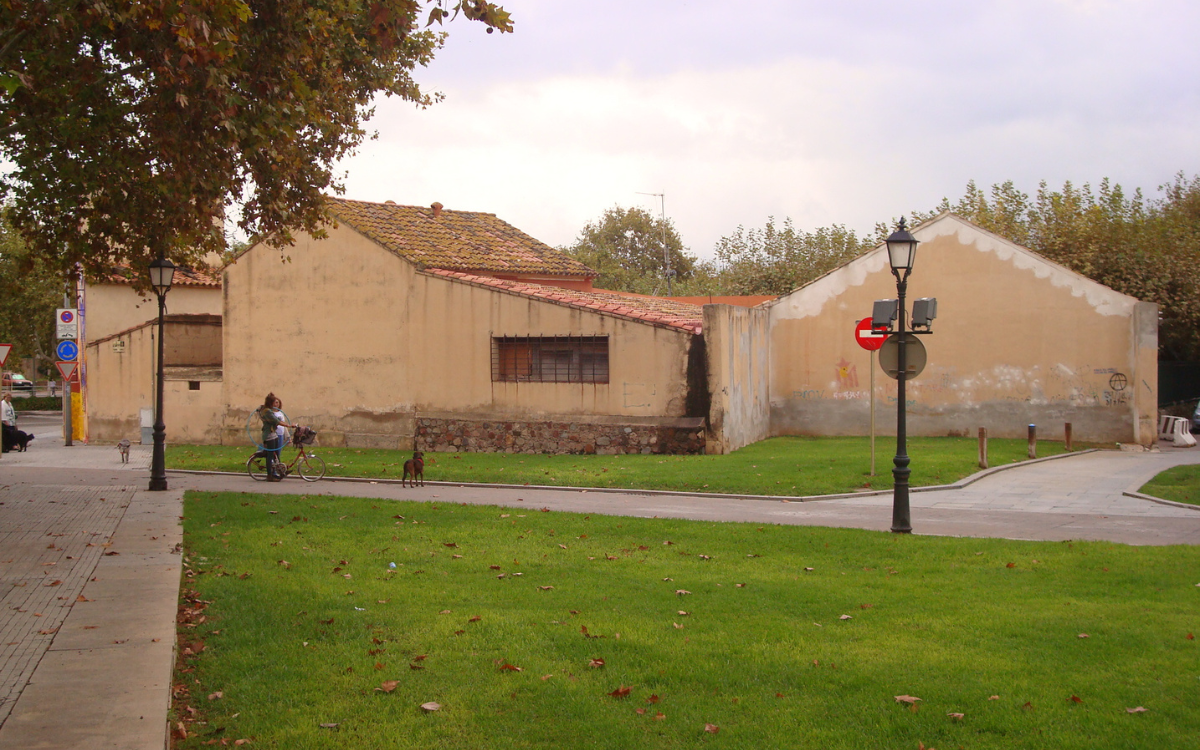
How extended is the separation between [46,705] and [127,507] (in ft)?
32.4

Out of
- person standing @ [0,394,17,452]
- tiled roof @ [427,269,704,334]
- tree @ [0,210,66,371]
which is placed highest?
tree @ [0,210,66,371]

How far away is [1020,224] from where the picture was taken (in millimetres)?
34844

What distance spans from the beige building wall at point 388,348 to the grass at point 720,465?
51.1 inches

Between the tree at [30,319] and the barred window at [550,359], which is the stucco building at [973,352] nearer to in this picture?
the barred window at [550,359]

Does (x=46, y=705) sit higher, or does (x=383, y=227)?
(x=383, y=227)

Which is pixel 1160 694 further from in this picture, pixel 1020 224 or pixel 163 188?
pixel 1020 224

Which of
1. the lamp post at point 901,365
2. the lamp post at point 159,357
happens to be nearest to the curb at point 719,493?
the lamp post at point 159,357

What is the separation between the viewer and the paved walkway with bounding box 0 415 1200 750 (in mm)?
5141

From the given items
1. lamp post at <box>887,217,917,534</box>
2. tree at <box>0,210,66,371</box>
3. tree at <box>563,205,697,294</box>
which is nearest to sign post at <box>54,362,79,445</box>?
tree at <box>0,210,66,371</box>

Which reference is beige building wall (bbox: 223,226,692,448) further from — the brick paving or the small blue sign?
the brick paving

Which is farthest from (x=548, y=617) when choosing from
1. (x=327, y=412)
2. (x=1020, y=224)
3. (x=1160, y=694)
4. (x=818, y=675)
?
(x=1020, y=224)

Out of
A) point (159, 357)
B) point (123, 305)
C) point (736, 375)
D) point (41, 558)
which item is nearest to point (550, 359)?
point (736, 375)

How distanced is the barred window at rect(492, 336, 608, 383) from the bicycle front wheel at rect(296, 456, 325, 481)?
219 inches

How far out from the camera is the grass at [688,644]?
5.16 m
